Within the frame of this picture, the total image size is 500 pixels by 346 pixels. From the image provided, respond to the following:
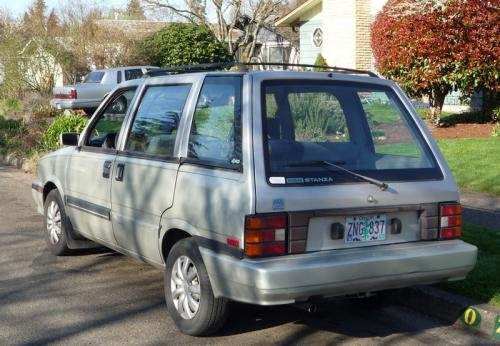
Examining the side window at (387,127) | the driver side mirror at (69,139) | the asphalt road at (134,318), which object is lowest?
the asphalt road at (134,318)

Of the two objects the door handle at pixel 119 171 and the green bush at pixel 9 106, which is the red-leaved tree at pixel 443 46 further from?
the green bush at pixel 9 106

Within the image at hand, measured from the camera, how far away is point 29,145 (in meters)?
15.8

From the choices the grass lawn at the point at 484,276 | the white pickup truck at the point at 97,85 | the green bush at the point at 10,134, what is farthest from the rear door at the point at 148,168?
the white pickup truck at the point at 97,85

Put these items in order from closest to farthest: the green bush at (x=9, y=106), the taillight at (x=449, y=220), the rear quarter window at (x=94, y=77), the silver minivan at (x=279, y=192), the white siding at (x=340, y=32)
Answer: the silver minivan at (x=279, y=192) < the taillight at (x=449, y=220) < the white siding at (x=340, y=32) < the green bush at (x=9, y=106) < the rear quarter window at (x=94, y=77)

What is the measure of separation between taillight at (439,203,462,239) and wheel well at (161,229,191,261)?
1728 mm

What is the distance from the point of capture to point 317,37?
26.7 metres

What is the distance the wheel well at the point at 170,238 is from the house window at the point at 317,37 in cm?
2146

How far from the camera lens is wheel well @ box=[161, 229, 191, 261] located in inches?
211

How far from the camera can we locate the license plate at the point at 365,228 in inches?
192

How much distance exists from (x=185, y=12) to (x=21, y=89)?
11.8 metres

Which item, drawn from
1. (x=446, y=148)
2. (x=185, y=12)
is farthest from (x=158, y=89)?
(x=185, y=12)

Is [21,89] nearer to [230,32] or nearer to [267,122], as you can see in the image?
[230,32]

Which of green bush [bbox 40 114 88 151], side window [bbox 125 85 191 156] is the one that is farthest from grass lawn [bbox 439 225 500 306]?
green bush [bbox 40 114 88 151]

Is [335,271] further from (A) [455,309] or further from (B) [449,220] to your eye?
(A) [455,309]
